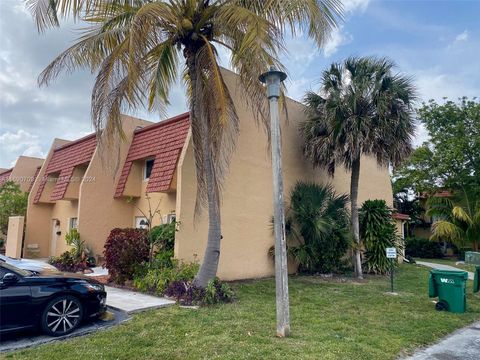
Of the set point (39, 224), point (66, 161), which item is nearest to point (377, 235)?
point (66, 161)

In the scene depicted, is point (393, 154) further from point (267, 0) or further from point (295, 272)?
point (267, 0)

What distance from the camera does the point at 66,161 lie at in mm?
17094

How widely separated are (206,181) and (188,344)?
4.66 metres

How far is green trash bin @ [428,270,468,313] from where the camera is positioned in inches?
333

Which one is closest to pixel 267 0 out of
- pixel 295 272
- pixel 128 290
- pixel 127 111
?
pixel 127 111

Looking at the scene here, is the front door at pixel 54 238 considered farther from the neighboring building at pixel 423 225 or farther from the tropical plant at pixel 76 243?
the neighboring building at pixel 423 225

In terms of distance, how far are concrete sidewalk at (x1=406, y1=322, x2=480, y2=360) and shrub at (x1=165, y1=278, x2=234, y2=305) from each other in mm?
4472

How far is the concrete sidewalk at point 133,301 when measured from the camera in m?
8.01

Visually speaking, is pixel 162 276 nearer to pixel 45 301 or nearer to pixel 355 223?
pixel 45 301

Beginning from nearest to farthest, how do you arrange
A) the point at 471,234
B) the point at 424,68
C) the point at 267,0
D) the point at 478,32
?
the point at 267,0 → the point at 478,32 → the point at 424,68 → the point at 471,234

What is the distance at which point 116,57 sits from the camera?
27.3 feet

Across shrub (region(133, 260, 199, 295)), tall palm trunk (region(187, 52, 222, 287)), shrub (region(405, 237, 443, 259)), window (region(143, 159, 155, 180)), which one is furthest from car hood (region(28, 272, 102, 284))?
shrub (region(405, 237, 443, 259))

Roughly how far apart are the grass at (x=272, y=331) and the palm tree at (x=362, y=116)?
5430mm

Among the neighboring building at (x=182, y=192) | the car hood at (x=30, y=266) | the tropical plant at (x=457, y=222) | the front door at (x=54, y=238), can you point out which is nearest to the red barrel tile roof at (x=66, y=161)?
the neighboring building at (x=182, y=192)
